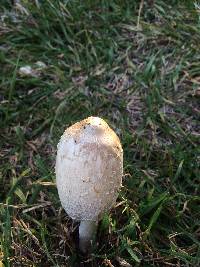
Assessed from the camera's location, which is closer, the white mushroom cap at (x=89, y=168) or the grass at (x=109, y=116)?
the white mushroom cap at (x=89, y=168)

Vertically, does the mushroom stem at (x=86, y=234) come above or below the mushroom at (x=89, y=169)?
below

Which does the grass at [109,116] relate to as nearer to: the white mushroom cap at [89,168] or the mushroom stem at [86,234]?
the mushroom stem at [86,234]

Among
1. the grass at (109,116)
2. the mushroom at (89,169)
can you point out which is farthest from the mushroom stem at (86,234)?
the mushroom at (89,169)

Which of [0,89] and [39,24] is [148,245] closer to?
[0,89]

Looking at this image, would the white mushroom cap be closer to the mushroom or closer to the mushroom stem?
the mushroom

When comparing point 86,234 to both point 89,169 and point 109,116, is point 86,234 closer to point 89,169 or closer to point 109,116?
point 89,169
